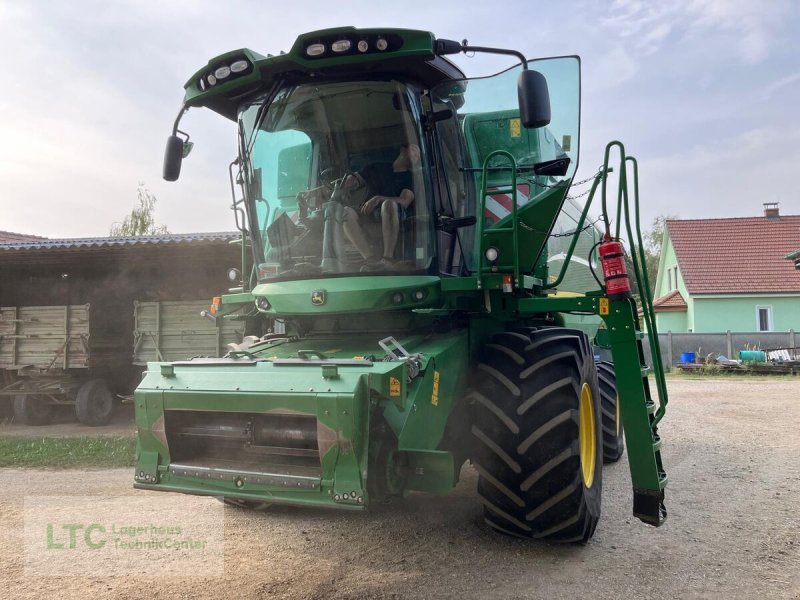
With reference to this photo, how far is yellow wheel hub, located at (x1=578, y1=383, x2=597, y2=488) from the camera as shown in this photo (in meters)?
4.43

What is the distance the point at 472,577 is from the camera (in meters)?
3.66

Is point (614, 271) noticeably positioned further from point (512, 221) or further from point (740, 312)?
point (740, 312)

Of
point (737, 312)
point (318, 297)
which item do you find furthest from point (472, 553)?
point (737, 312)

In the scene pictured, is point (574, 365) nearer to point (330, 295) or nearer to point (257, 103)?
point (330, 295)

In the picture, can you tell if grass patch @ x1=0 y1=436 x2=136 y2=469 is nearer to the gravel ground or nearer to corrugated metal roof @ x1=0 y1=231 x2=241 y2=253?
the gravel ground

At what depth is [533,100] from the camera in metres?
3.59

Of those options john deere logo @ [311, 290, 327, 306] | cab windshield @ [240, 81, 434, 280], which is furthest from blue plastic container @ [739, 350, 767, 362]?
john deere logo @ [311, 290, 327, 306]

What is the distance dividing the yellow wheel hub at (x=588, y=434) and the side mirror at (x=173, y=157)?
3186 millimetres

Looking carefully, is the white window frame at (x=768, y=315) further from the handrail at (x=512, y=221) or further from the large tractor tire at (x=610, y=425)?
the handrail at (x=512, y=221)

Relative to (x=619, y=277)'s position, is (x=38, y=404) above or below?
below

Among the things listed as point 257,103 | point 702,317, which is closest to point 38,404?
point 257,103

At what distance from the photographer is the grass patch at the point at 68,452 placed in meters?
7.40

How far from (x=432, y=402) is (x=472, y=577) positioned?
1032 mm

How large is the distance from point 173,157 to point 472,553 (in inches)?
131
